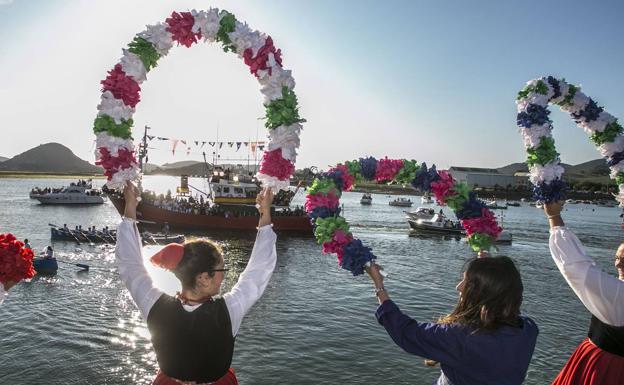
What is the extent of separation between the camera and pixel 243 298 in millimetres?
2994

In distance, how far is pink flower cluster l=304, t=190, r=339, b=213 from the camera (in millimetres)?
4238

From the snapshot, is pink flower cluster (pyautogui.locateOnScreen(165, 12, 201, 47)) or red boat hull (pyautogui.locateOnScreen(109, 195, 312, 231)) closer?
pink flower cluster (pyautogui.locateOnScreen(165, 12, 201, 47))

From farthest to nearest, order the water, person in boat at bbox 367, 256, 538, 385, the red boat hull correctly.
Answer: the red boat hull, the water, person in boat at bbox 367, 256, 538, 385

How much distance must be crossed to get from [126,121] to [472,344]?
3448 mm

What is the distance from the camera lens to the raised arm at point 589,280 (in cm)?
306

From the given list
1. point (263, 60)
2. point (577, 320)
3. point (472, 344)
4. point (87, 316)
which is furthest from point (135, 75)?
point (577, 320)

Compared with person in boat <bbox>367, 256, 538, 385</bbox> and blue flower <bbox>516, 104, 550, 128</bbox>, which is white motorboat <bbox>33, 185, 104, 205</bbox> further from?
person in boat <bbox>367, 256, 538, 385</bbox>

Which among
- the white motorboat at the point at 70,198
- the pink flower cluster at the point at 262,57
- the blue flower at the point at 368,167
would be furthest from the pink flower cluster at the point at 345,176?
the white motorboat at the point at 70,198

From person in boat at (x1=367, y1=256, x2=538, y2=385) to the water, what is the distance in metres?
9.41

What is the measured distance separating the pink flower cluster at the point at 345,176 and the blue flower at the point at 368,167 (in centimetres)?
18

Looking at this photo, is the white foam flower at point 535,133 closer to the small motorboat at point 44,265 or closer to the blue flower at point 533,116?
the blue flower at point 533,116

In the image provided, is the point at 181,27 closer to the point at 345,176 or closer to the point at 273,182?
the point at 273,182

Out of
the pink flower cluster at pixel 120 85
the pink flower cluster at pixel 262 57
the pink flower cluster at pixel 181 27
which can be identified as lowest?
the pink flower cluster at pixel 120 85

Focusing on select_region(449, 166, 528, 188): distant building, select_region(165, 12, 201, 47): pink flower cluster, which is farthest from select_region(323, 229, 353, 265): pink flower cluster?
select_region(449, 166, 528, 188): distant building
